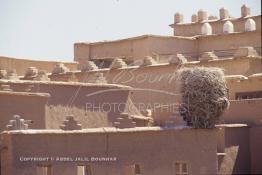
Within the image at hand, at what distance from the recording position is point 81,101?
101 ft

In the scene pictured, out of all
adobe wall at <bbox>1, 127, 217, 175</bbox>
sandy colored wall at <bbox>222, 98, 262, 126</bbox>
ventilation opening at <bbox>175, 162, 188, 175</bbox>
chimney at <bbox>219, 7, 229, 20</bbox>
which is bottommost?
ventilation opening at <bbox>175, 162, 188, 175</bbox>

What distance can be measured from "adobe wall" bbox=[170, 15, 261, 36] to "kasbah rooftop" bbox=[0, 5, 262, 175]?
2.33m

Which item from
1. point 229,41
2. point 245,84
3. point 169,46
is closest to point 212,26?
point 229,41

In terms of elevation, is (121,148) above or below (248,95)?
below

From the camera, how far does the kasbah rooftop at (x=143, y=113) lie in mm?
24031

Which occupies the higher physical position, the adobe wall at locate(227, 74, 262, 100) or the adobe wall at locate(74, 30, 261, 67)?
the adobe wall at locate(74, 30, 261, 67)

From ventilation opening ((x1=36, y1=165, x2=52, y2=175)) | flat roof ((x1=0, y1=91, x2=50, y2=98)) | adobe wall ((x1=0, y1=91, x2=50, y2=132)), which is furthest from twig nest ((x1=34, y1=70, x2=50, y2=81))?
ventilation opening ((x1=36, y1=165, x2=52, y2=175))

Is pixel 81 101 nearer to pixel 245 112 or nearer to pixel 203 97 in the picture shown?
pixel 245 112

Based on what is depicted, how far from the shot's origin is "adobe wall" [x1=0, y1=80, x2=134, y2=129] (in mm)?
29250

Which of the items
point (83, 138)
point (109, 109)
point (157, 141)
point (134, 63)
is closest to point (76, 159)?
point (83, 138)

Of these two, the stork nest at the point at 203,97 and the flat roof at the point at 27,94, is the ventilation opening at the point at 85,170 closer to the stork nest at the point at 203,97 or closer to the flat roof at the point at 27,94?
the flat roof at the point at 27,94

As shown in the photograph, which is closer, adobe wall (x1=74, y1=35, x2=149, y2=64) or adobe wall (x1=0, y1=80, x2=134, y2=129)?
adobe wall (x1=0, y1=80, x2=134, y2=129)

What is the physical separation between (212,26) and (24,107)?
2503 cm

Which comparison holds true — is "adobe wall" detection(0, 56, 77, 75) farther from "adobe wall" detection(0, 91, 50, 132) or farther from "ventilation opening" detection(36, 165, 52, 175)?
"ventilation opening" detection(36, 165, 52, 175)
